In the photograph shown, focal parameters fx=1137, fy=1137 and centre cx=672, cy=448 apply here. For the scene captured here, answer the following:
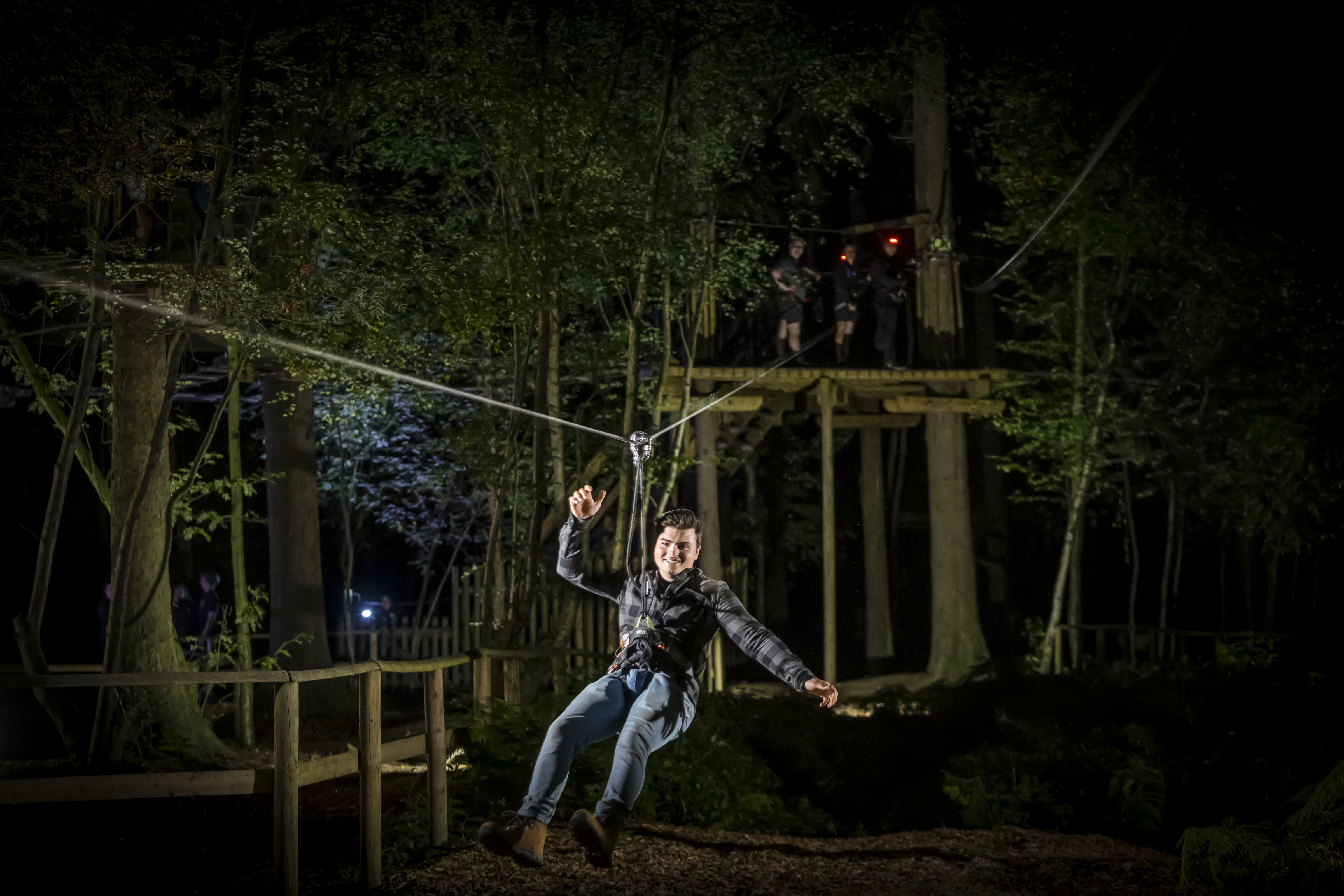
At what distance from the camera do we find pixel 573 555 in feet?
18.4

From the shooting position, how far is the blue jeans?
5.01 meters

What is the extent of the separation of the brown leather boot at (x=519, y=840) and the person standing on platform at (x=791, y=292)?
30.5ft

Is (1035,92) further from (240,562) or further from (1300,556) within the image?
(1300,556)

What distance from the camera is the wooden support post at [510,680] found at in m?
8.38

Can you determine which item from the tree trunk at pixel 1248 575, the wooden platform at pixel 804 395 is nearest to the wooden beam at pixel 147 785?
the wooden platform at pixel 804 395

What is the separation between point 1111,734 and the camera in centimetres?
874

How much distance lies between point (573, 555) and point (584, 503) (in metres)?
0.44

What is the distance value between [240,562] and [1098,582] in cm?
1758

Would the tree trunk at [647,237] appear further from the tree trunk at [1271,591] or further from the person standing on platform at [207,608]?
the tree trunk at [1271,591]

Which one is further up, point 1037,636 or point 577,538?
point 577,538

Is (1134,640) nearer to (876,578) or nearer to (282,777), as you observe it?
(876,578)

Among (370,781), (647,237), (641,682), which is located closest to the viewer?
(641,682)

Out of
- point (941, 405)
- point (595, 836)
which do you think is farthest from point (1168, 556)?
point (595, 836)

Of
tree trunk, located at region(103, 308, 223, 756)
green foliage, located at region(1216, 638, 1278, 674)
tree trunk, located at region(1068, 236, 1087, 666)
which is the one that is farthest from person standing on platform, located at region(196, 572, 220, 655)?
tree trunk, located at region(1068, 236, 1087, 666)
